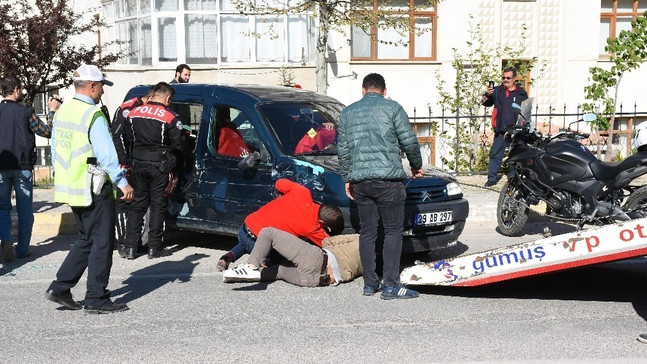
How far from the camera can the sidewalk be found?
11.5 m

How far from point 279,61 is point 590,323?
1456cm

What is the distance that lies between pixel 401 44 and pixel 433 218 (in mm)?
12865

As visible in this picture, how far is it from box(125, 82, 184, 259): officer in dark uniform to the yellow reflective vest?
7.75 ft

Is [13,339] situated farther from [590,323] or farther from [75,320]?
[590,323]

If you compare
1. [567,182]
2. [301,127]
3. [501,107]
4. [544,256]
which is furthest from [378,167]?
[501,107]

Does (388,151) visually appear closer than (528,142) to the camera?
Yes

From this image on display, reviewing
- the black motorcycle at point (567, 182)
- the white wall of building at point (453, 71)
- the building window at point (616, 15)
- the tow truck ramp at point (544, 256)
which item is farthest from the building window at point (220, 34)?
the tow truck ramp at point (544, 256)

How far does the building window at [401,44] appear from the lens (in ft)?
69.4

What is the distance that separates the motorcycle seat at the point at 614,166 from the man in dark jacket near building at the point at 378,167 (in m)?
2.73

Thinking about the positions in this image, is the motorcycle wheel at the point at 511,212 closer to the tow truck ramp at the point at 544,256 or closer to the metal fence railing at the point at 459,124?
the tow truck ramp at the point at 544,256

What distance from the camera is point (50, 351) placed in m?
6.27

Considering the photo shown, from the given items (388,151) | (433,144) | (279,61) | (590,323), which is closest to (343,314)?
(388,151)

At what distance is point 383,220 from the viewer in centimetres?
775

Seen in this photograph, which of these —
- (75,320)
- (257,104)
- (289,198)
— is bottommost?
(75,320)
